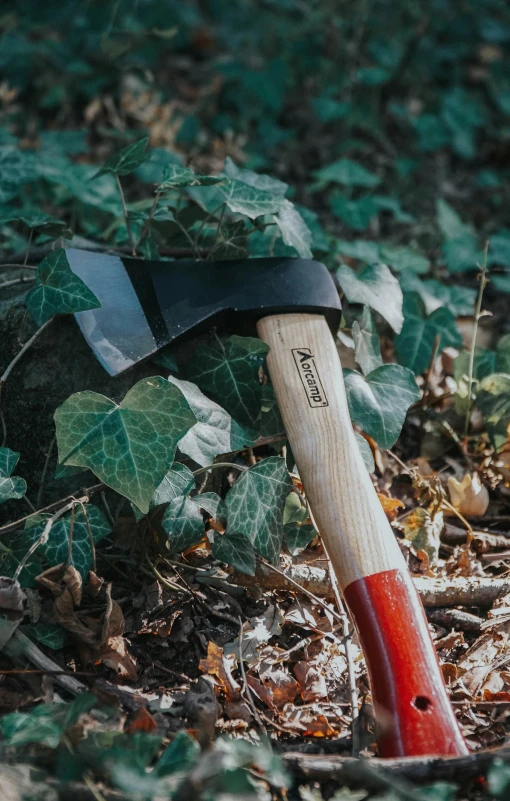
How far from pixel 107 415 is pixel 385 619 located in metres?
0.78

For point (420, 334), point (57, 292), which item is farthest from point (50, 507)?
point (420, 334)

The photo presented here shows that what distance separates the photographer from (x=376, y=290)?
2156mm

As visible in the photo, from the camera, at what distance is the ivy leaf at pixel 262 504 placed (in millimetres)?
1691

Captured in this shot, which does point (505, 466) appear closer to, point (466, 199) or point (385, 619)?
point (385, 619)

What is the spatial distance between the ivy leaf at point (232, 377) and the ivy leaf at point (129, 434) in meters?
0.34

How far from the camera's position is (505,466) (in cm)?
221

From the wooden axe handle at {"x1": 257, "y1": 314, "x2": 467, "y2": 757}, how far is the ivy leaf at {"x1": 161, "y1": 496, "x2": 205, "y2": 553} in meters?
0.29

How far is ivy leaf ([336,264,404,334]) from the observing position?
211 cm

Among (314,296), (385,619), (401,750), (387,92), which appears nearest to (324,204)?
(387,92)

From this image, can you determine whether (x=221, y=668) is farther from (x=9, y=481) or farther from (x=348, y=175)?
(x=348, y=175)

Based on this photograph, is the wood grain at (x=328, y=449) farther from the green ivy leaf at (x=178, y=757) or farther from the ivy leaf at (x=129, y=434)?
the green ivy leaf at (x=178, y=757)

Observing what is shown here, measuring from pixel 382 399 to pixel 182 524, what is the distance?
69 centimetres

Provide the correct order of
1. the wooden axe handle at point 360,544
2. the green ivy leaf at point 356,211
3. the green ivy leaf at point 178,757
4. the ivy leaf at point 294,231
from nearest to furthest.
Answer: the green ivy leaf at point 178,757
the wooden axe handle at point 360,544
the ivy leaf at point 294,231
the green ivy leaf at point 356,211

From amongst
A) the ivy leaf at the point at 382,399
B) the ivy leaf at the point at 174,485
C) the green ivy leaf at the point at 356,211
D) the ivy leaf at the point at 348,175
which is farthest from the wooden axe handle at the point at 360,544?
the ivy leaf at the point at 348,175
